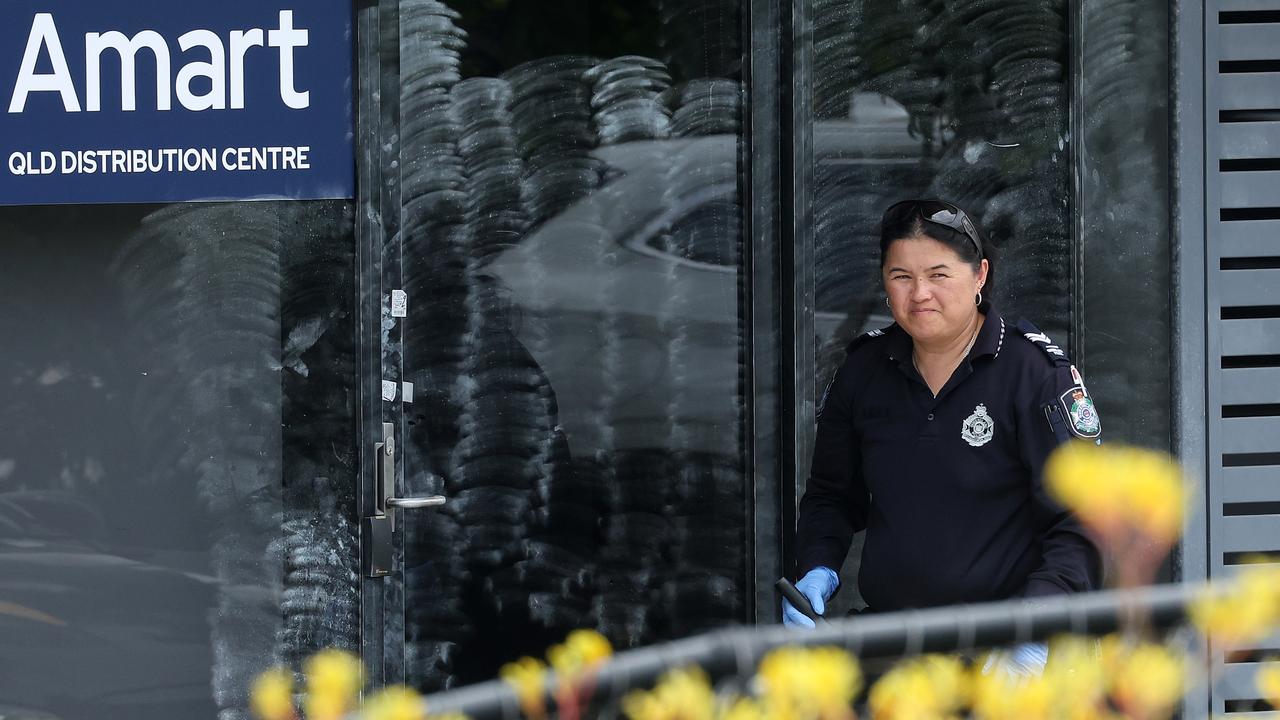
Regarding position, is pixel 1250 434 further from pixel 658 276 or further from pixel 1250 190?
pixel 658 276

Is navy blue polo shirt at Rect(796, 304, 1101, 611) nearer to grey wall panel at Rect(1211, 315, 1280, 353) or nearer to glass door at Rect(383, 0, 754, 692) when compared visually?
glass door at Rect(383, 0, 754, 692)

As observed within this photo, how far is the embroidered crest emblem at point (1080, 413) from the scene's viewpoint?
2.63 meters

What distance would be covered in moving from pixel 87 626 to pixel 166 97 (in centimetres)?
139

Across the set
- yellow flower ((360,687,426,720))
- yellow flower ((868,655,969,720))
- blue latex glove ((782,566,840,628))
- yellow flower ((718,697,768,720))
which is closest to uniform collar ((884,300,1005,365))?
blue latex glove ((782,566,840,628))

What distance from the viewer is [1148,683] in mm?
941

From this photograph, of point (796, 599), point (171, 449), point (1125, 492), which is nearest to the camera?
point (1125, 492)

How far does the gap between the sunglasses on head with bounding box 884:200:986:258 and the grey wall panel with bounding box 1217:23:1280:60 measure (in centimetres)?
143

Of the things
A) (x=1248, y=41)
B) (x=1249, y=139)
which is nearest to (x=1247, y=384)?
(x=1249, y=139)

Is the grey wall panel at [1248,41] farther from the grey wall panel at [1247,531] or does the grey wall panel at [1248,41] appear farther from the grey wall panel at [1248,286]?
the grey wall panel at [1247,531]

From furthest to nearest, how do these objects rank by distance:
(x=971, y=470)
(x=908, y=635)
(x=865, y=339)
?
1. (x=865, y=339)
2. (x=971, y=470)
3. (x=908, y=635)

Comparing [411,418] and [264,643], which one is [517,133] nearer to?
[411,418]

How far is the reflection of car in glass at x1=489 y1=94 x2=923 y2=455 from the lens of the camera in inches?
146

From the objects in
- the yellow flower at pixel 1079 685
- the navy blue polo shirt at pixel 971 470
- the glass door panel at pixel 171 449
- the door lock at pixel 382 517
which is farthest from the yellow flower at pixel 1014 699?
the glass door panel at pixel 171 449

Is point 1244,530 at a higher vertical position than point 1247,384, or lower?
lower
